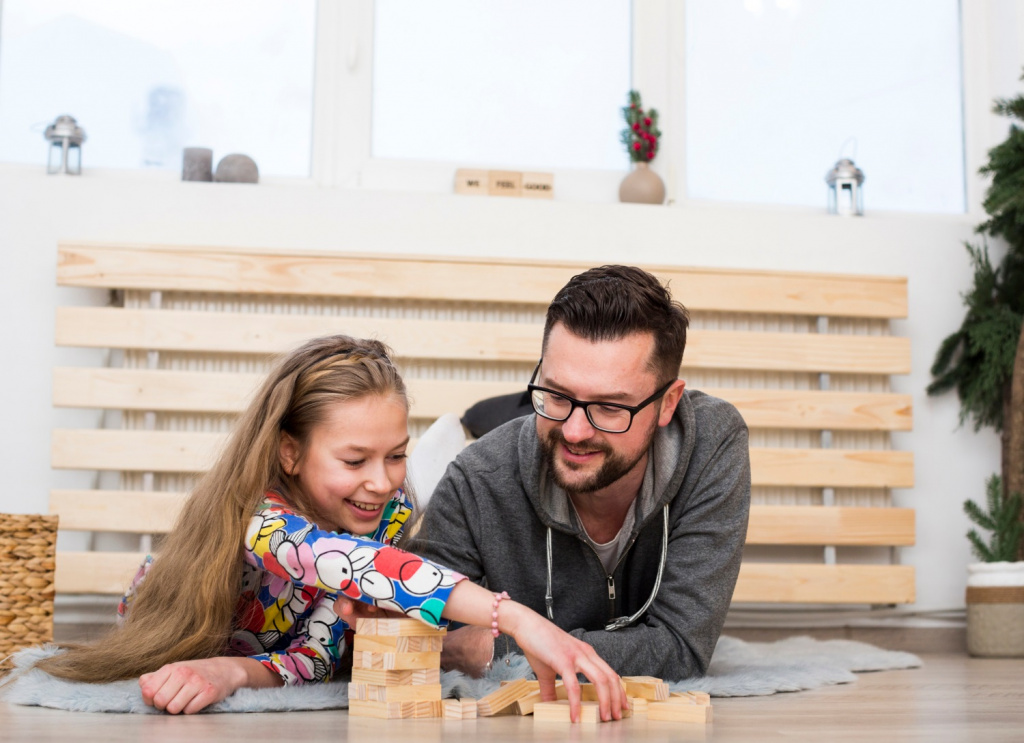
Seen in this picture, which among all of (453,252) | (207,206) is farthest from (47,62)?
(453,252)

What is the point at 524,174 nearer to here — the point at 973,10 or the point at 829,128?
the point at 829,128

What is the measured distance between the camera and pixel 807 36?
10.9 feet

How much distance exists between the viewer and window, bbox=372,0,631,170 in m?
3.16

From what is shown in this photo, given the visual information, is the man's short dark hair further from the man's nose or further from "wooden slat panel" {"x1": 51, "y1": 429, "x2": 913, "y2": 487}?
"wooden slat panel" {"x1": 51, "y1": 429, "x2": 913, "y2": 487}

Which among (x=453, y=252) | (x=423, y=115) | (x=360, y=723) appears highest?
(x=423, y=115)

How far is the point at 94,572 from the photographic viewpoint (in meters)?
2.66

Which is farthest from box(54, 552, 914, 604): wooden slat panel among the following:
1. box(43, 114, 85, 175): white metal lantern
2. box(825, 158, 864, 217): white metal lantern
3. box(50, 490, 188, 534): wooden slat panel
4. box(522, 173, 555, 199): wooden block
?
box(43, 114, 85, 175): white metal lantern

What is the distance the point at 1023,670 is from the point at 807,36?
203cm

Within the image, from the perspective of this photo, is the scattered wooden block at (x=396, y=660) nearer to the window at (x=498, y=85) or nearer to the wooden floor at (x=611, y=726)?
the wooden floor at (x=611, y=726)

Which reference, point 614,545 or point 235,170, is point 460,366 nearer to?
point 235,170

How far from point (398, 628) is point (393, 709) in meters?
0.10

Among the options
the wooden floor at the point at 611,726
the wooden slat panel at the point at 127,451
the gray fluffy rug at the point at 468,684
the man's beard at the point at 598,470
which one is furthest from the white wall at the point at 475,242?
the wooden floor at the point at 611,726

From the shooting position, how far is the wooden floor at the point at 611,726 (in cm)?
109

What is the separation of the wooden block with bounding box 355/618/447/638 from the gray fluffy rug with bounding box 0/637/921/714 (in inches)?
6.5
